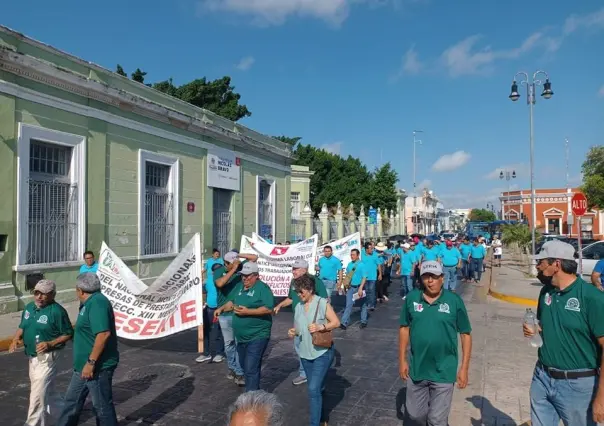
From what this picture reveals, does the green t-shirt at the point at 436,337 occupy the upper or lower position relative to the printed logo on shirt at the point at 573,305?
lower

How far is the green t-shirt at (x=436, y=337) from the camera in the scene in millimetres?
4016

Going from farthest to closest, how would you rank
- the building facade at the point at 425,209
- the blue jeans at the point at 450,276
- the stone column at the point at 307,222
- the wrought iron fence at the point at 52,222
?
the building facade at the point at 425,209, the stone column at the point at 307,222, the blue jeans at the point at 450,276, the wrought iron fence at the point at 52,222

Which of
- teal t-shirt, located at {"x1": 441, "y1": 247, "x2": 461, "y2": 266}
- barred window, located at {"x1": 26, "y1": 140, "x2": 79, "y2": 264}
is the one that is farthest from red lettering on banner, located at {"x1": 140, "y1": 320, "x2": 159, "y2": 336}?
teal t-shirt, located at {"x1": 441, "y1": 247, "x2": 461, "y2": 266}

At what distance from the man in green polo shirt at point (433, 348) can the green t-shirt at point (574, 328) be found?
62 centimetres

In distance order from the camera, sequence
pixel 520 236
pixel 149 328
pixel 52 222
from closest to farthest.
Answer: pixel 149 328 → pixel 52 222 → pixel 520 236

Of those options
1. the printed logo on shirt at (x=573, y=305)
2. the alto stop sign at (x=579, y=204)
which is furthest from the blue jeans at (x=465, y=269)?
the printed logo on shirt at (x=573, y=305)

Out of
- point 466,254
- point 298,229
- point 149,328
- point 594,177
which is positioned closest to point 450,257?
A: point 466,254

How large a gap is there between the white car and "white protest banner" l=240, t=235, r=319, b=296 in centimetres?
1166

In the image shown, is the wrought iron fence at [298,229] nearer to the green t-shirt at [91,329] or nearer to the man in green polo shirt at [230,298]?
the man in green polo shirt at [230,298]

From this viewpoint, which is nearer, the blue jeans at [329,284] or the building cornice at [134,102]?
the blue jeans at [329,284]

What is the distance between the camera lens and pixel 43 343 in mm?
4598

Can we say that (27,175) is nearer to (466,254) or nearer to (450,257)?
(450,257)

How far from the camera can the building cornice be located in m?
11.6

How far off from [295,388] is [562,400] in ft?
11.9
